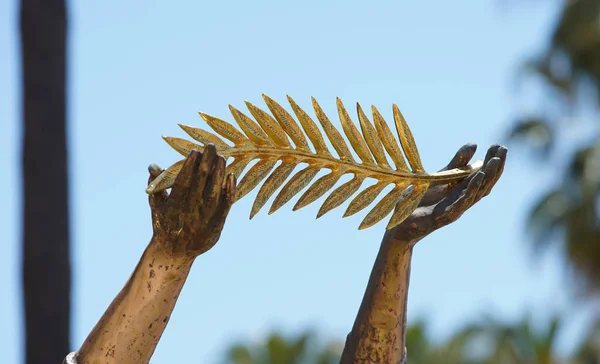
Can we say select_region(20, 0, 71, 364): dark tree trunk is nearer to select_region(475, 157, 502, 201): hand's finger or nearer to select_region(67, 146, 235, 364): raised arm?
select_region(67, 146, 235, 364): raised arm

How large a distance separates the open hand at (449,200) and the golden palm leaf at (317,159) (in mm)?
62

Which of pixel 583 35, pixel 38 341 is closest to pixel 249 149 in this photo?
pixel 38 341

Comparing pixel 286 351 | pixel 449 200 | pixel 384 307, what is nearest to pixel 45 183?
pixel 384 307

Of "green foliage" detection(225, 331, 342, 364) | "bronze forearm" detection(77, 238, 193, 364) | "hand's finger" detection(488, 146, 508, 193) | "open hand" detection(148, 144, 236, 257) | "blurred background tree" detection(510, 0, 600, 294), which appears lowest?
"bronze forearm" detection(77, 238, 193, 364)

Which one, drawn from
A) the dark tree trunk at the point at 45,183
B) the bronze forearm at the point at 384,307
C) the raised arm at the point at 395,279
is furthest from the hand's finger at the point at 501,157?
the dark tree trunk at the point at 45,183

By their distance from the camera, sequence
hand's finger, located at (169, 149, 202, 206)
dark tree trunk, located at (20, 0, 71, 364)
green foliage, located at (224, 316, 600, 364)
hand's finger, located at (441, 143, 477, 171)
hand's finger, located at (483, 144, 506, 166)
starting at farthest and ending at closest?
1. green foliage, located at (224, 316, 600, 364)
2. dark tree trunk, located at (20, 0, 71, 364)
3. hand's finger, located at (441, 143, 477, 171)
4. hand's finger, located at (483, 144, 506, 166)
5. hand's finger, located at (169, 149, 202, 206)

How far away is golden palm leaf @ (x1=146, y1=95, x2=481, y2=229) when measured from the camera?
3947 mm

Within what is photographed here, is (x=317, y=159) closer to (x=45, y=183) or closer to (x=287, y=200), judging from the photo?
(x=287, y=200)

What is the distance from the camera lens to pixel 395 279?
427 cm

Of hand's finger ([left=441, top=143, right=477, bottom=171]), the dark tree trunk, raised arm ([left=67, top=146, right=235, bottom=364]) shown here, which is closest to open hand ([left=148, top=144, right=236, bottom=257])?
raised arm ([left=67, top=146, right=235, bottom=364])

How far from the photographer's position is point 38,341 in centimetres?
708

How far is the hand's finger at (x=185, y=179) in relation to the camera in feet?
12.1

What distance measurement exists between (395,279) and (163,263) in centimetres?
84

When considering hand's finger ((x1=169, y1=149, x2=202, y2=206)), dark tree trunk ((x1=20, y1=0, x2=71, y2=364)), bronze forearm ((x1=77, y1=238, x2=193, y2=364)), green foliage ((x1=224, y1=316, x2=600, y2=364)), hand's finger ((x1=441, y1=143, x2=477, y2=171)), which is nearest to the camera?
hand's finger ((x1=169, y1=149, x2=202, y2=206))
